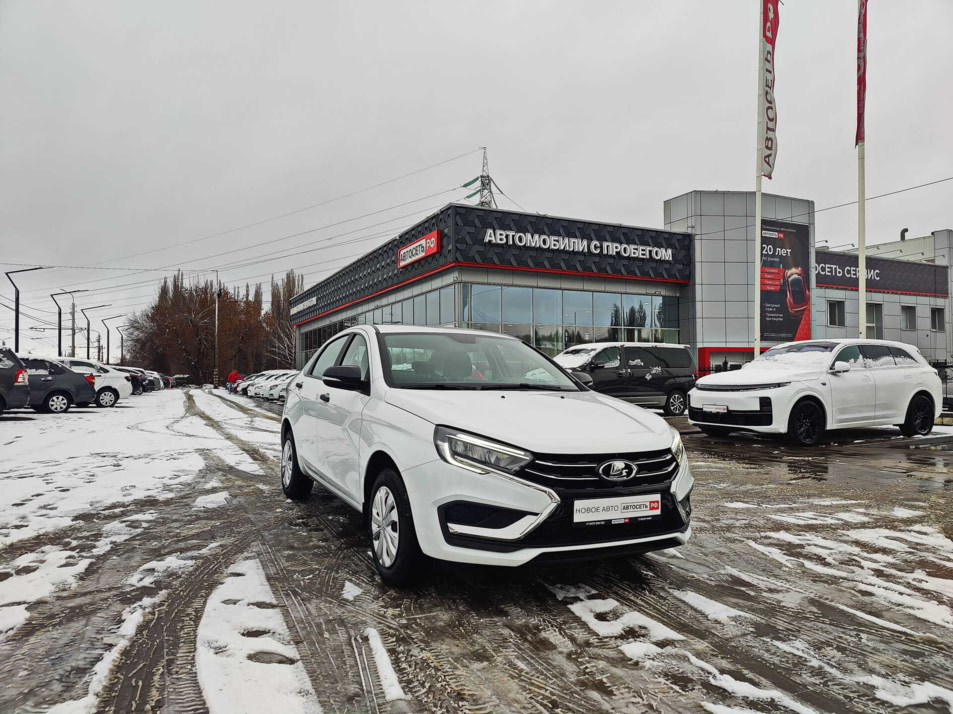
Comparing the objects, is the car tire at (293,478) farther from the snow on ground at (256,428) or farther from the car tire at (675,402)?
the car tire at (675,402)

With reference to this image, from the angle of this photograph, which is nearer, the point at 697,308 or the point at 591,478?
the point at 591,478

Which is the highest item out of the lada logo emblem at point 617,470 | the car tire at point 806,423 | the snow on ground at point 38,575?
the lada logo emblem at point 617,470

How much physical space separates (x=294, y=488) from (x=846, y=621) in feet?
14.4

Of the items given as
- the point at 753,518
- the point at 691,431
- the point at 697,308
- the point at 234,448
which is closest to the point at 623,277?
the point at 697,308

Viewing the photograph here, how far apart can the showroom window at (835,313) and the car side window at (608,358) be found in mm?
24309

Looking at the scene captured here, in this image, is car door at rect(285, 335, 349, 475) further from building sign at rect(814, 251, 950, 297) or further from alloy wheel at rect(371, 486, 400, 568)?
building sign at rect(814, 251, 950, 297)

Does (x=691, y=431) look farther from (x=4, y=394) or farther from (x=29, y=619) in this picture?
(x=4, y=394)

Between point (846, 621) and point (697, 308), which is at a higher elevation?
point (697, 308)

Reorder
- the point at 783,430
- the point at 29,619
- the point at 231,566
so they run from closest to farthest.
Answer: the point at 29,619 → the point at 231,566 → the point at 783,430

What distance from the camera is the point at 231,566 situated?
12.5 ft

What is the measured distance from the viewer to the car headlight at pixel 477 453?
117 inches

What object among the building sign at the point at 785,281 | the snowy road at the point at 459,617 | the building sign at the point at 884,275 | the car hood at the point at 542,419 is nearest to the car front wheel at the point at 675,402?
the snowy road at the point at 459,617

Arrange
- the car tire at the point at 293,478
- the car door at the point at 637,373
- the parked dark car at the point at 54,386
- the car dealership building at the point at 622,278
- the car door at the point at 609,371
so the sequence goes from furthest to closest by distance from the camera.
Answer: the car dealership building at the point at 622,278
the parked dark car at the point at 54,386
the car door at the point at 637,373
the car door at the point at 609,371
the car tire at the point at 293,478

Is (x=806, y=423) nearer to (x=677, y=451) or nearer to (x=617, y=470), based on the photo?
(x=677, y=451)
